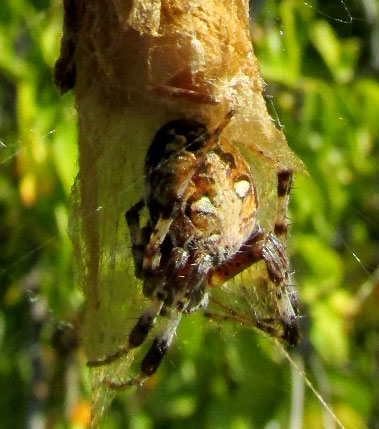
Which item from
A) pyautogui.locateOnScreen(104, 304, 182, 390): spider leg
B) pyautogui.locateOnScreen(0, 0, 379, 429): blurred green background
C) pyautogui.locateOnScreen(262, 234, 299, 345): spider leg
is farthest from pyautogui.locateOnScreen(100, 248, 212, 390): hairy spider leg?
pyautogui.locateOnScreen(0, 0, 379, 429): blurred green background

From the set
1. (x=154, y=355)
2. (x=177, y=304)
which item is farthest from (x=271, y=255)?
(x=154, y=355)

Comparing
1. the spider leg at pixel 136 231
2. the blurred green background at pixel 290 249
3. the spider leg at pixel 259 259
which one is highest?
the spider leg at pixel 136 231

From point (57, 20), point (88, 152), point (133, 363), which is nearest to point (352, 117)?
point (57, 20)

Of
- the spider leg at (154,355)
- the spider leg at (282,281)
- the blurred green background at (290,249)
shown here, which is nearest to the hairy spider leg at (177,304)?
the spider leg at (154,355)

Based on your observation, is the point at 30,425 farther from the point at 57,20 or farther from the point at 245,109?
the point at 245,109

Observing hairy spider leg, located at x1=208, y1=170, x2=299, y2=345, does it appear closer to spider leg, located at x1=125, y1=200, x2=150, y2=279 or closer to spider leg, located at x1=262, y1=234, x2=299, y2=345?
spider leg, located at x1=262, y1=234, x2=299, y2=345

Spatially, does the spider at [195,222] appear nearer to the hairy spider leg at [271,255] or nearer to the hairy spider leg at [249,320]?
the hairy spider leg at [271,255]
